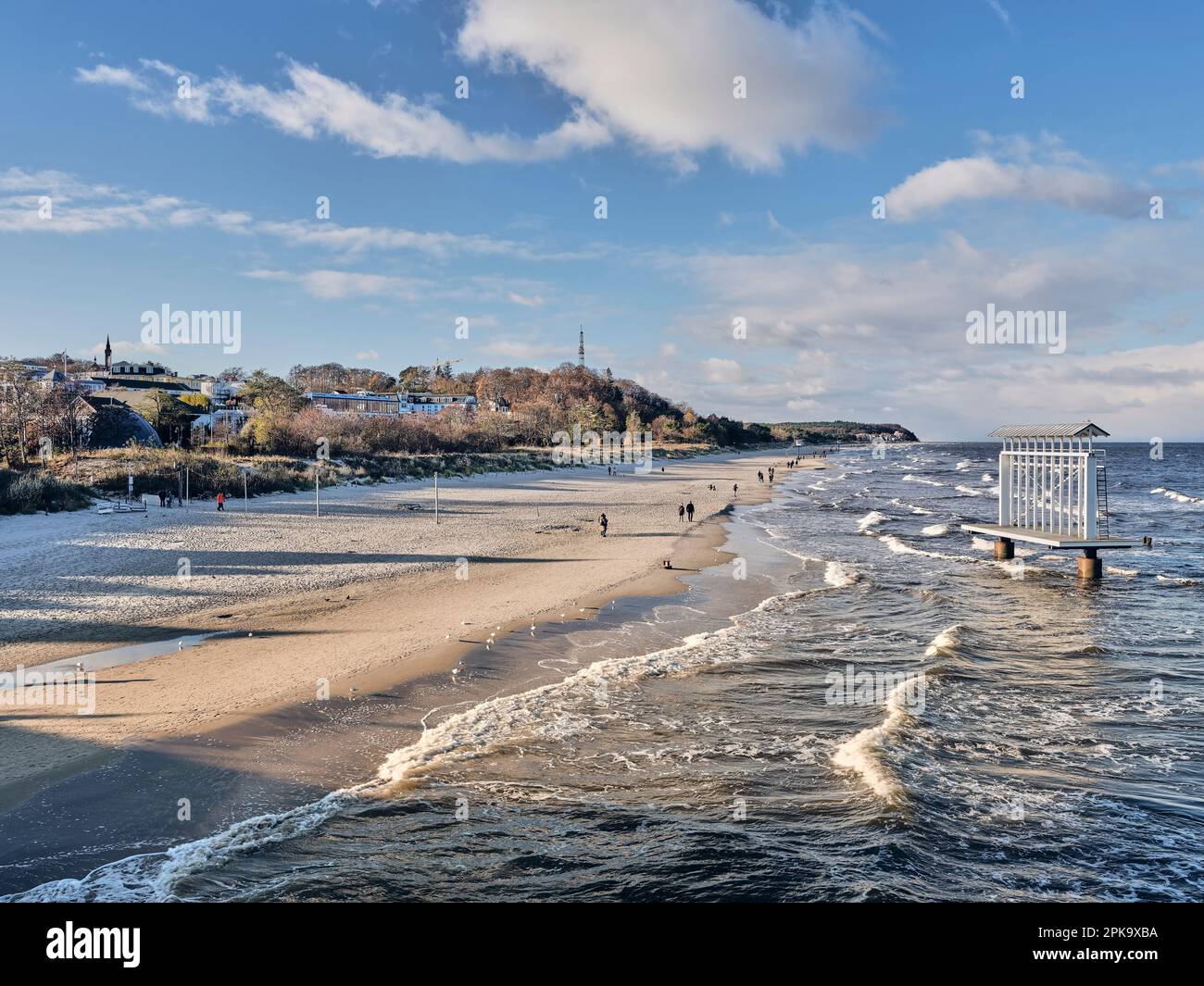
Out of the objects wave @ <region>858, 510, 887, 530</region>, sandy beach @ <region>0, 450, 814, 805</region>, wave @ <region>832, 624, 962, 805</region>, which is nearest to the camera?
wave @ <region>832, 624, 962, 805</region>

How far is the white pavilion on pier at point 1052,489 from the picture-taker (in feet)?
77.0

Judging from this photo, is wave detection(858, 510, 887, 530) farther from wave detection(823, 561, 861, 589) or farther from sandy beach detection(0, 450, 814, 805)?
wave detection(823, 561, 861, 589)

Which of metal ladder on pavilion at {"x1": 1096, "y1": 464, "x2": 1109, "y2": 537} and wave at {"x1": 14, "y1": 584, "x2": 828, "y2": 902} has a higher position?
metal ladder on pavilion at {"x1": 1096, "y1": 464, "x2": 1109, "y2": 537}

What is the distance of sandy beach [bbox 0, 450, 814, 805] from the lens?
1075 cm

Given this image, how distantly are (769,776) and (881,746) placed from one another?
6.63ft

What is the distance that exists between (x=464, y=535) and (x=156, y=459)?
68.9 feet

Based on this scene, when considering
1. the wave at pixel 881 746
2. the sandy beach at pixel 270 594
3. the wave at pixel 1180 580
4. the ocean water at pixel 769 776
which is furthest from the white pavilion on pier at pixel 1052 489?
the wave at pixel 881 746

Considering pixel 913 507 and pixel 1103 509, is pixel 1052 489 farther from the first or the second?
pixel 913 507

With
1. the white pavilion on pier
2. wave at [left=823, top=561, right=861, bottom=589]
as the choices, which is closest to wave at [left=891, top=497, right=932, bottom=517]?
the white pavilion on pier

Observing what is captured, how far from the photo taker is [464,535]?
95.6 feet

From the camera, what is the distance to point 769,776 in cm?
905

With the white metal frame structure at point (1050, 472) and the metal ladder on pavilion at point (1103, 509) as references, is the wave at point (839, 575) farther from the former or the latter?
the metal ladder on pavilion at point (1103, 509)

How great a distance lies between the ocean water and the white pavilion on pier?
5.52m

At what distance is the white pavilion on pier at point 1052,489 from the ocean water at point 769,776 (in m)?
5.52
